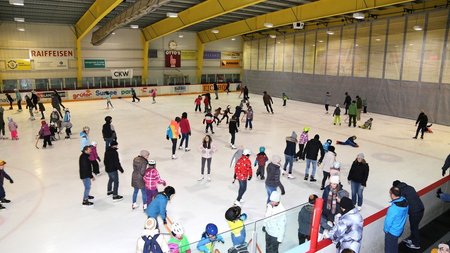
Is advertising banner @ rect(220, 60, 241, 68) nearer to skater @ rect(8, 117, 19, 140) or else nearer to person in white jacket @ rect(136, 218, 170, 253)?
skater @ rect(8, 117, 19, 140)

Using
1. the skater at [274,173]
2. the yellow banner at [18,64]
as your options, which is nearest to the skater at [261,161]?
the skater at [274,173]

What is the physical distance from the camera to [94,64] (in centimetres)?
3045

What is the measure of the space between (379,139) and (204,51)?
25.3 metres

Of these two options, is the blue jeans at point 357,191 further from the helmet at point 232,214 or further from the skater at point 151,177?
the skater at point 151,177

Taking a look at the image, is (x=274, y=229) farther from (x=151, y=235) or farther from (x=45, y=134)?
(x=45, y=134)

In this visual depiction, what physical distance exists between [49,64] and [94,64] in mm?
3809

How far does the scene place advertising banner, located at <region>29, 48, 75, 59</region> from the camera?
2747 centimetres

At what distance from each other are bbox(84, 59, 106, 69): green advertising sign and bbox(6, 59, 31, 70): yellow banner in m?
4.65

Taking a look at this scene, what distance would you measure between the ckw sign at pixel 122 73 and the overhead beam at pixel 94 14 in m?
4.71

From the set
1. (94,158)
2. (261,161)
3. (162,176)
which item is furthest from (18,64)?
(261,161)

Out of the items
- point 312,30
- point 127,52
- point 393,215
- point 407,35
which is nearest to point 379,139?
point 407,35

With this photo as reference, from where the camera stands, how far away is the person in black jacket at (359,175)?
7.44 metres

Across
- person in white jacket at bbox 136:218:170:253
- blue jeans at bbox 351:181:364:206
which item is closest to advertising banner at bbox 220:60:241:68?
blue jeans at bbox 351:181:364:206

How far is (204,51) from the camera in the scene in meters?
37.0
